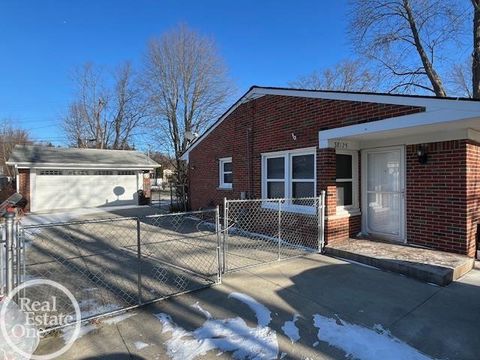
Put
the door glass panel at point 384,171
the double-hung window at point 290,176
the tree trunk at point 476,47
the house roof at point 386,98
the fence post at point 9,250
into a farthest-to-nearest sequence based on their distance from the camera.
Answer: the tree trunk at point 476,47 → the double-hung window at point 290,176 → the door glass panel at point 384,171 → the house roof at point 386,98 → the fence post at point 9,250

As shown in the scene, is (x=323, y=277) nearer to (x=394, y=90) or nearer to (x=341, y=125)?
(x=341, y=125)

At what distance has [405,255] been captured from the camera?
5523 mm

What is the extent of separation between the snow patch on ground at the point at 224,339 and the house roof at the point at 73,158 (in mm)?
15767

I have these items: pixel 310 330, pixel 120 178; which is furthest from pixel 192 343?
pixel 120 178

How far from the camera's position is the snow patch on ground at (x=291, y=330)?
125 inches

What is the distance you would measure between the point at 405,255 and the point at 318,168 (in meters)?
2.45

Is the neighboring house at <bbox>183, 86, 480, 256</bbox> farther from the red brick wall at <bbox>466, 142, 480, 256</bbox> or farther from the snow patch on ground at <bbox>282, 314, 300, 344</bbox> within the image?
the snow patch on ground at <bbox>282, 314, 300, 344</bbox>

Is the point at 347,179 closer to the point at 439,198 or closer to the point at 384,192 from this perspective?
the point at 384,192

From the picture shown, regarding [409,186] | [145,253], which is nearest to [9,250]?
[145,253]

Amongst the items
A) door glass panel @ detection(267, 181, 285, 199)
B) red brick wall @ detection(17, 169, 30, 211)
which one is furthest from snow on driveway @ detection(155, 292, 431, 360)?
red brick wall @ detection(17, 169, 30, 211)

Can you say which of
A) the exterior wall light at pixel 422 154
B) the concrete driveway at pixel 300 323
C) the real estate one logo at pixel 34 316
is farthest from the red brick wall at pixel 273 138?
the real estate one logo at pixel 34 316

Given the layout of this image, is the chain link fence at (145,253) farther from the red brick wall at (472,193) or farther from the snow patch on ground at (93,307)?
the red brick wall at (472,193)

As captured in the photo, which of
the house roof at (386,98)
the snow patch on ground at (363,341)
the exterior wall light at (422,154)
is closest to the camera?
the snow patch on ground at (363,341)

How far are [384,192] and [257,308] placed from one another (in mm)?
4517
